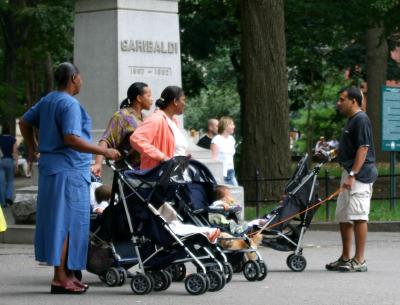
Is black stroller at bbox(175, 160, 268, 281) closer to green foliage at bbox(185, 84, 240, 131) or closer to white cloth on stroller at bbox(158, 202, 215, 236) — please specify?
white cloth on stroller at bbox(158, 202, 215, 236)

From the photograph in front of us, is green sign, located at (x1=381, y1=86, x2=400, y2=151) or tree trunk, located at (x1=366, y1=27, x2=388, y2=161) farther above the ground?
tree trunk, located at (x1=366, y1=27, x2=388, y2=161)

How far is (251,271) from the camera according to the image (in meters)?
12.0

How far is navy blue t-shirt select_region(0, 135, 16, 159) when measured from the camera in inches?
1077

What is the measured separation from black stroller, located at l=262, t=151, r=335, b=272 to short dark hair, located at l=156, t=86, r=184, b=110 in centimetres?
177

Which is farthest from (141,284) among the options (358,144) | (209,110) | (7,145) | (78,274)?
(209,110)

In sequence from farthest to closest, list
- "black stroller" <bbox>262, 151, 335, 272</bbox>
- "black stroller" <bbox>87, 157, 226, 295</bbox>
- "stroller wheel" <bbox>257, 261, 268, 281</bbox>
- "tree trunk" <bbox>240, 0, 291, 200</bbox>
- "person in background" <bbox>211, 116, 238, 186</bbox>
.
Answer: "tree trunk" <bbox>240, 0, 291, 200</bbox> → "person in background" <bbox>211, 116, 238, 186</bbox> → "black stroller" <bbox>262, 151, 335, 272</bbox> → "stroller wheel" <bbox>257, 261, 268, 281</bbox> → "black stroller" <bbox>87, 157, 226, 295</bbox>

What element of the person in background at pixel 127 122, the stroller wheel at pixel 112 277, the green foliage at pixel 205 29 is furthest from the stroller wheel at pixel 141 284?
the green foliage at pixel 205 29

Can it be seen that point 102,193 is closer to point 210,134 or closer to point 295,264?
point 295,264

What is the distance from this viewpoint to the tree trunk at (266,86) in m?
23.4

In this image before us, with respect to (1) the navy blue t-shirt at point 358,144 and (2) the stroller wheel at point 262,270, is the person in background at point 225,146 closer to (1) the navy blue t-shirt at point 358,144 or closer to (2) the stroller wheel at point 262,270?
(1) the navy blue t-shirt at point 358,144

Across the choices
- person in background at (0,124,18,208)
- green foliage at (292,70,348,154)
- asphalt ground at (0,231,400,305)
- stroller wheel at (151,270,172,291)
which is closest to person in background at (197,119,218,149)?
person in background at (0,124,18,208)

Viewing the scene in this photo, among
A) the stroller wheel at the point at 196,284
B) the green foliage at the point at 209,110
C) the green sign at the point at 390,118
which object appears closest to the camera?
the stroller wheel at the point at 196,284

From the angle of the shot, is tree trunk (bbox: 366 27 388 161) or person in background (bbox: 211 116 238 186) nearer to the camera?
person in background (bbox: 211 116 238 186)

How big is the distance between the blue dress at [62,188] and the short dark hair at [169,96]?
949 millimetres
